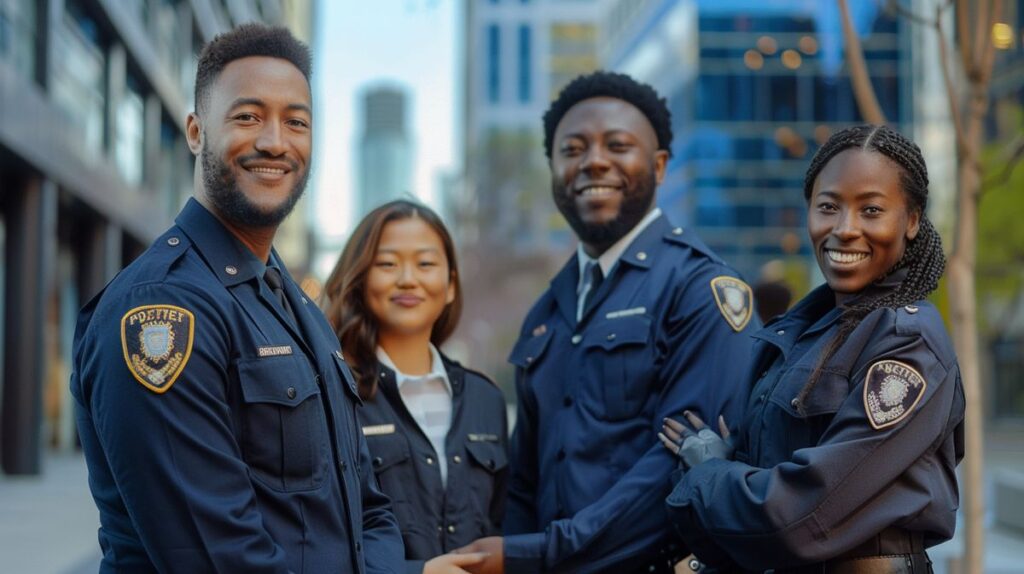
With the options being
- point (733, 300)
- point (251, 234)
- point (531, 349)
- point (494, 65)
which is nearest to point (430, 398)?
point (531, 349)

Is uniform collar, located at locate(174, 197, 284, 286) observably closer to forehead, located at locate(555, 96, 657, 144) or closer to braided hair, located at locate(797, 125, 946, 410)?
braided hair, located at locate(797, 125, 946, 410)

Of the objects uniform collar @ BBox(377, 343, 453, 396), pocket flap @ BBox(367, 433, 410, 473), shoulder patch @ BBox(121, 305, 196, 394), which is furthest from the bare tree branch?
shoulder patch @ BBox(121, 305, 196, 394)

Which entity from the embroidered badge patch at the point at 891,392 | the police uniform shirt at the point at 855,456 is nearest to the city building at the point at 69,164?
the police uniform shirt at the point at 855,456

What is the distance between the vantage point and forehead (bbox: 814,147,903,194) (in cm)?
312

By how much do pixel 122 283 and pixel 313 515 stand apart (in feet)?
2.27

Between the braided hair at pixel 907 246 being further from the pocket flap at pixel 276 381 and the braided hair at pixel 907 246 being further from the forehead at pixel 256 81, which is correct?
the forehead at pixel 256 81

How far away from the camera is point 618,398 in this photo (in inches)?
156

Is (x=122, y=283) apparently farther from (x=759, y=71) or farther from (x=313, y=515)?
(x=759, y=71)

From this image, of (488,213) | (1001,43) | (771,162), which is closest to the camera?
(1001,43)

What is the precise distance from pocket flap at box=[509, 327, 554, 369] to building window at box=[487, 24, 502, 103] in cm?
9240

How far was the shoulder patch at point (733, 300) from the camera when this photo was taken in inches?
154

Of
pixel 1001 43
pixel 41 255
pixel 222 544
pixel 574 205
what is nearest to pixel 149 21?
pixel 41 255

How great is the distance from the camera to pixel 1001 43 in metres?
7.19

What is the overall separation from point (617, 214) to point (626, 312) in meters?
0.41
